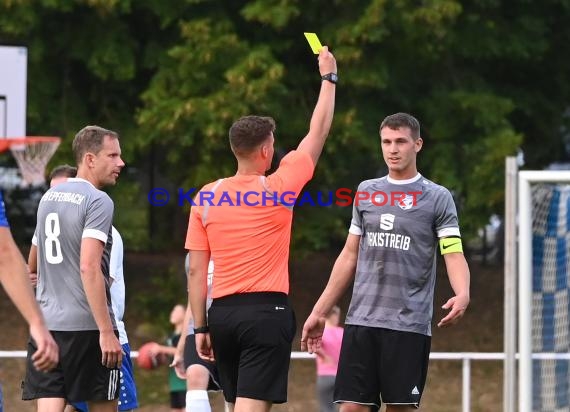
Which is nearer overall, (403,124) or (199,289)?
(199,289)

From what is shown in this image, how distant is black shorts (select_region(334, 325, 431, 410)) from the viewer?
7.23 metres

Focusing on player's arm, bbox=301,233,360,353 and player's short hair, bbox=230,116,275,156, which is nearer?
player's short hair, bbox=230,116,275,156

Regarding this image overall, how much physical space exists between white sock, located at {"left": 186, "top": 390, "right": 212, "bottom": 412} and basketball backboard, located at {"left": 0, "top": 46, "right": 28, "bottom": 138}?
472 cm

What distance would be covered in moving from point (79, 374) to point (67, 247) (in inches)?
28.7

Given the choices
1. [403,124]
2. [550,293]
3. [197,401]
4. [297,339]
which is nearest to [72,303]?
[197,401]

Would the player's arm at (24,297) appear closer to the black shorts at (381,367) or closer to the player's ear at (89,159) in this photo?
the player's ear at (89,159)

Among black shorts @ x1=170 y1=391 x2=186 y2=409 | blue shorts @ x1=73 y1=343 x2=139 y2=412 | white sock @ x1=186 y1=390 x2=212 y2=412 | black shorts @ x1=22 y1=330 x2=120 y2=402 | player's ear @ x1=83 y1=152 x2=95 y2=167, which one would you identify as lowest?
black shorts @ x1=170 y1=391 x2=186 y2=409

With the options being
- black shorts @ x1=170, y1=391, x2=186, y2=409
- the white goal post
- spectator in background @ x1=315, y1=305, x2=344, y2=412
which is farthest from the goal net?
black shorts @ x1=170, y1=391, x2=186, y2=409

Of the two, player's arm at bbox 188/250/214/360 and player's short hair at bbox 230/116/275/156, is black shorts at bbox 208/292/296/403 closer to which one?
player's arm at bbox 188/250/214/360

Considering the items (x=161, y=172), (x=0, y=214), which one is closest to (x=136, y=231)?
(x=161, y=172)

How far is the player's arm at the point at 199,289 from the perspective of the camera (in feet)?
22.8

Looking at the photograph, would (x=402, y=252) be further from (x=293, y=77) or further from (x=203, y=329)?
(x=293, y=77)

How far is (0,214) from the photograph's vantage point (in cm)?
551

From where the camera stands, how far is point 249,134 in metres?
6.77
